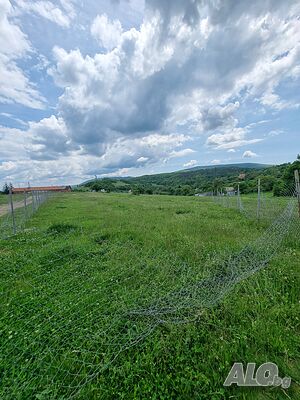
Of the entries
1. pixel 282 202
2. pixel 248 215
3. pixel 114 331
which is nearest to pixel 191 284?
pixel 114 331

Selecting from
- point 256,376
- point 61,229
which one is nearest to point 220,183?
point 61,229

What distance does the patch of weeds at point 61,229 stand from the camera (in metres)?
7.77

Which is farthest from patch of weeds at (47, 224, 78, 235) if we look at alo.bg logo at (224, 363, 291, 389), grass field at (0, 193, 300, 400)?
alo.bg logo at (224, 363, 291, 389)

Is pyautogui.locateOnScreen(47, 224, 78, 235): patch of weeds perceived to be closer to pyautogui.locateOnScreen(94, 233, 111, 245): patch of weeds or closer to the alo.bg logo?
pyautogui.locateOnScreen(94, 233, 111, 245): patch of weeds

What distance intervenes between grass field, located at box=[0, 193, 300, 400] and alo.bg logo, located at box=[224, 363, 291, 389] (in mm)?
60

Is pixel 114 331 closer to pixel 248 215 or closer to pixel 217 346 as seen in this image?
pixel 217 346

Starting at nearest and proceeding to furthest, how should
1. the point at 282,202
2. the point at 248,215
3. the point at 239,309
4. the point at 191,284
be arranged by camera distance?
1. the point at 239,309
2. the point at 191,284
3. the point at 248,215
4. the point at 282,202

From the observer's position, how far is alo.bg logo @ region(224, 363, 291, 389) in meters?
2.21

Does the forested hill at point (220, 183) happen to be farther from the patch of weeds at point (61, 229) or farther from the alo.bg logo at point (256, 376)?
the alo.bg logo at point (256, 376)

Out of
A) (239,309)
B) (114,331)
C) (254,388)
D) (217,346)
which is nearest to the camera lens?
(254,388)

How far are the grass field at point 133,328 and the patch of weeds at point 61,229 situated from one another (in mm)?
2241

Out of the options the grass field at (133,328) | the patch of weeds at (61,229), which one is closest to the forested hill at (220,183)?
the grass field at (133,328)

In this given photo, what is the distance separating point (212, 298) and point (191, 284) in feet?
1.82

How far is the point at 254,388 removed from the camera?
7.13ft
